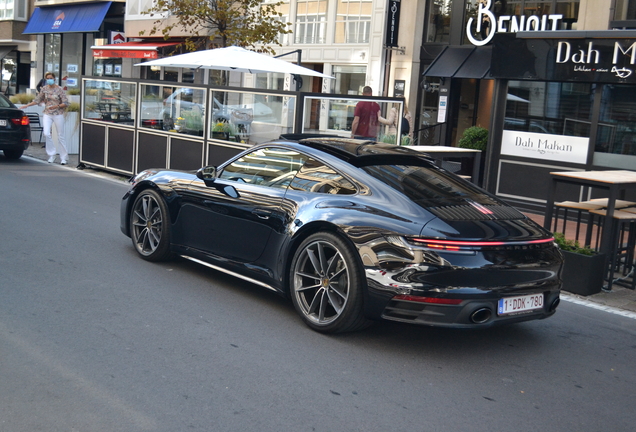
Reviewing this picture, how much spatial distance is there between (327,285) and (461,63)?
536 inches

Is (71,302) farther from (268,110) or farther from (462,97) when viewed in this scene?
(462,97)

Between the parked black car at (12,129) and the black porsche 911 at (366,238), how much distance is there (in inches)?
421

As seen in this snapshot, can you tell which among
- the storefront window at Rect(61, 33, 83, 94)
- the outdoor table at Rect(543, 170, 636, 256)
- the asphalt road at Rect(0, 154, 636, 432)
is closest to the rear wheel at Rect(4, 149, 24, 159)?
the asphalt road at Rect(0, 154, 636, 432)

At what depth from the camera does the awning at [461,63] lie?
17.5m


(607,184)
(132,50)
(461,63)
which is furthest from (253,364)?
(132,50)

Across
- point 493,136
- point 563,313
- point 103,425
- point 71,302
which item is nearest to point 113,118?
point 493,136

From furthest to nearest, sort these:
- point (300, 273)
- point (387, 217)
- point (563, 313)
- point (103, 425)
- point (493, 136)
→ point (493, 136), point (563, 313), point (300, 273), point (387, 217), point (103, 425)

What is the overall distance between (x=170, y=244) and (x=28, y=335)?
2.20 metres

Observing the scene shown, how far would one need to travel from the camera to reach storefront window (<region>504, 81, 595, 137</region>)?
42.3ft

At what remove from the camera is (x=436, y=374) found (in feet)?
16.2

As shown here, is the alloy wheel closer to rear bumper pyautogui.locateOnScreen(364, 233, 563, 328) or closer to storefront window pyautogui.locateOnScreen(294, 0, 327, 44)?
rear bumper pyautogui.locateOnScreen(364, 233, 563, 328)

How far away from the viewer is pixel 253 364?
4887mm

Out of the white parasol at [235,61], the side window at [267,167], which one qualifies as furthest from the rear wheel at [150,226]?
the white parasol at [235,61]

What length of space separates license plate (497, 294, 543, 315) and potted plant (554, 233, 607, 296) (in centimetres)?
229
